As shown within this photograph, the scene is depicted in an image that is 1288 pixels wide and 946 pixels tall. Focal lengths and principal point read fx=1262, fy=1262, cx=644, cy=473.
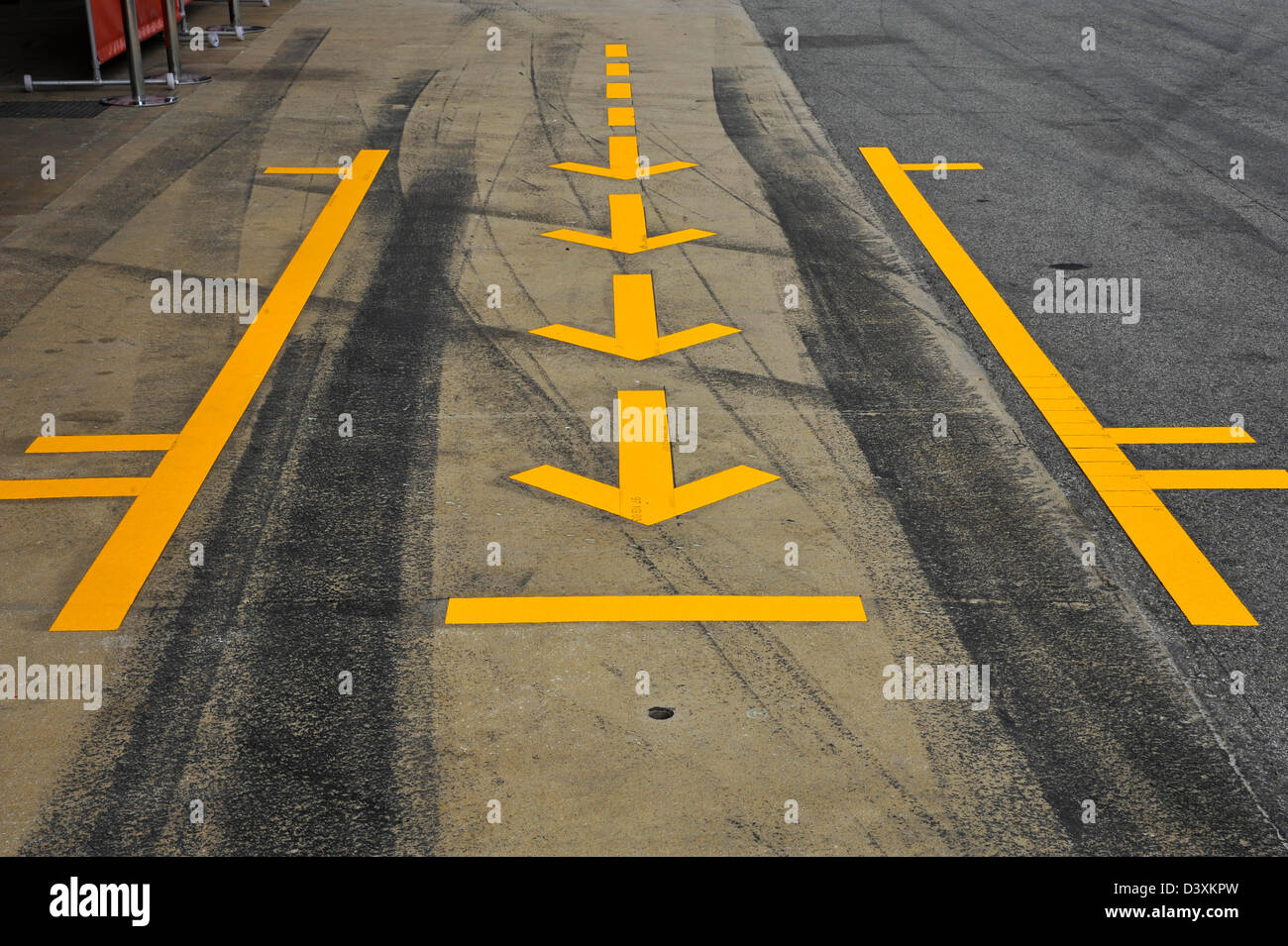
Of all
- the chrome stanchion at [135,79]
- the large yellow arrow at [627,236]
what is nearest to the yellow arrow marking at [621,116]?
the large yellow arrow at [627,236]

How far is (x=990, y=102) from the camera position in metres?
11.9

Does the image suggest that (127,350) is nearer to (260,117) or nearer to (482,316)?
(482,316)

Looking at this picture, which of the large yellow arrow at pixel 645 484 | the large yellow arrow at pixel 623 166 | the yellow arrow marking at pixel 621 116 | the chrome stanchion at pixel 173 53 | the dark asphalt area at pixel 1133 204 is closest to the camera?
the dark asphalt area at pixel 1133 204

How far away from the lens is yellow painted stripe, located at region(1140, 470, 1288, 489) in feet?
17.5

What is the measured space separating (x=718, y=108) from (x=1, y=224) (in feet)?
20.3

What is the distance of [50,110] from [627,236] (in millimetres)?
6402

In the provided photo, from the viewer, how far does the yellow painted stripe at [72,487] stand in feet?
17.3

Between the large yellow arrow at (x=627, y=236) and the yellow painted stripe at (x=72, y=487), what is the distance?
12.2 feet

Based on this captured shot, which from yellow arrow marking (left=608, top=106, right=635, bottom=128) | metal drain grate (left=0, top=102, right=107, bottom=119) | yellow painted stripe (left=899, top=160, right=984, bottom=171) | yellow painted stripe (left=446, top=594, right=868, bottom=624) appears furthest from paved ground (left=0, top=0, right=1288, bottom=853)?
metal drain grate (left=0, top=102, right=107, bottom=119)

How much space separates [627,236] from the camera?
838 cm

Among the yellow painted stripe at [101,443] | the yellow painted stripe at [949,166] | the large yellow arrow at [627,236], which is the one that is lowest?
the yellow painted stripe at [101,443]

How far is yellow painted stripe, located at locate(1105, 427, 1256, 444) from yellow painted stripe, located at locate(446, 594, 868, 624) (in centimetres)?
198

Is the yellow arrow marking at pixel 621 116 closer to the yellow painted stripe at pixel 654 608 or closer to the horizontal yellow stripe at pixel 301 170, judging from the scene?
the horizontal yellow stripe at pixel 301 170

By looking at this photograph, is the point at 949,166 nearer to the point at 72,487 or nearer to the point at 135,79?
the point at 72,487
